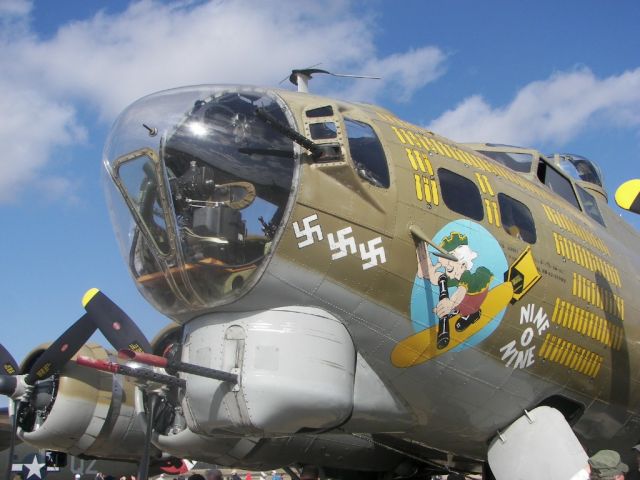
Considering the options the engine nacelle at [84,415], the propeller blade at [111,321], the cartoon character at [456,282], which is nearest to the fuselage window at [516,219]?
the cartoon character at [456,282]

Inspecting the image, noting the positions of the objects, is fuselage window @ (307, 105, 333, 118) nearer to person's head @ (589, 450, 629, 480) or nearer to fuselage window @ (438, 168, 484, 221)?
fuselage window @ (438, 168, 484, 221)

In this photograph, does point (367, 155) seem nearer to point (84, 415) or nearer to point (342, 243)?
point (342, 243)

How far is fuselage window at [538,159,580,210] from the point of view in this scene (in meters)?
10.0

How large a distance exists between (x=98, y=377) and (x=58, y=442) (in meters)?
1.16

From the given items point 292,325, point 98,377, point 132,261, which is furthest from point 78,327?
point 292,325

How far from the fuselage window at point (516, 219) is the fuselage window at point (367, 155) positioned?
4.99ft

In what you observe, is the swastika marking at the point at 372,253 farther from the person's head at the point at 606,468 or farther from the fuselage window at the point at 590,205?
the fuselage window at the point at 590,205

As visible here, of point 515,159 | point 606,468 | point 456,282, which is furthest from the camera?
point 515,159

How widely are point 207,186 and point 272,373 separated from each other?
5.20 ft

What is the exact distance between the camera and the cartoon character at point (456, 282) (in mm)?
7098

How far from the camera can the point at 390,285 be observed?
22.4 feet

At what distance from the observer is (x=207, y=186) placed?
21.5 ft

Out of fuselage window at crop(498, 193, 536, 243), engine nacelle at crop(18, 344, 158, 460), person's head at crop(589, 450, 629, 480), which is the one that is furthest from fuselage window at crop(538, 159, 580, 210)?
engine nacelle at crop(18, 344, 158, 460)

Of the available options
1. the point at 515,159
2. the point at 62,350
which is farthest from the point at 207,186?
Answer: the point at 62,350
